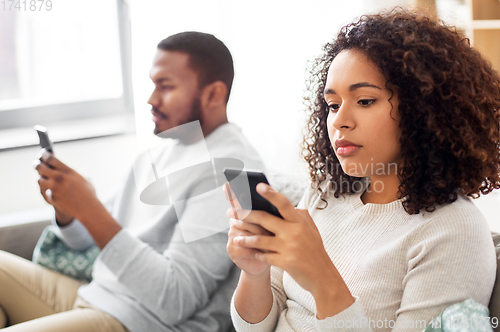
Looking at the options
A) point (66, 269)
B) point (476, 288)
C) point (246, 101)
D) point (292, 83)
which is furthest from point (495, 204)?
point (66, 269)

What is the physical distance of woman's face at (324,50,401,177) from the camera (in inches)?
24.7

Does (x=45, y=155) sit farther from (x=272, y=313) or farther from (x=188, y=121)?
(x=272, y=313)

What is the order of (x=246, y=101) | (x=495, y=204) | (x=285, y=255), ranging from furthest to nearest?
1. (x=246, y=101)
2. (x=495, y=204)
3. (x=285, y=255)

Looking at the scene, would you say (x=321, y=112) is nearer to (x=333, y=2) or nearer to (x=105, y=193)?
(x=105, y=193)

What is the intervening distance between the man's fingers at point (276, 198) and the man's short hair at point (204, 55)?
50 centimetres

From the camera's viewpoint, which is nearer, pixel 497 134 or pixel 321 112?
pixel 497 134

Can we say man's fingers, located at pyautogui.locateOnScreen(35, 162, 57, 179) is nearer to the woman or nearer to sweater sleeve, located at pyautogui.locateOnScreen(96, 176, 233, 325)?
sweater sleeve, located at pyautogui.locateOnScreen(96, 176, 233, 325)

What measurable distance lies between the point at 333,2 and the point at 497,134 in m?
1.30

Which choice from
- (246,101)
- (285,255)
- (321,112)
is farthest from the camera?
(246,101)

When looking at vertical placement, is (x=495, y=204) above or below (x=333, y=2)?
below

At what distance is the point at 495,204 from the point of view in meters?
1.52

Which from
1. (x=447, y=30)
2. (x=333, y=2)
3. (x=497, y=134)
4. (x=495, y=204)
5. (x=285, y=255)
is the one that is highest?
(x=333, y=2)

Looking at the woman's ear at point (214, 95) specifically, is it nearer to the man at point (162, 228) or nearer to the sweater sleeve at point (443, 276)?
the man at point (162, 228)

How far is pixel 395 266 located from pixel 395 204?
0.11 meters
